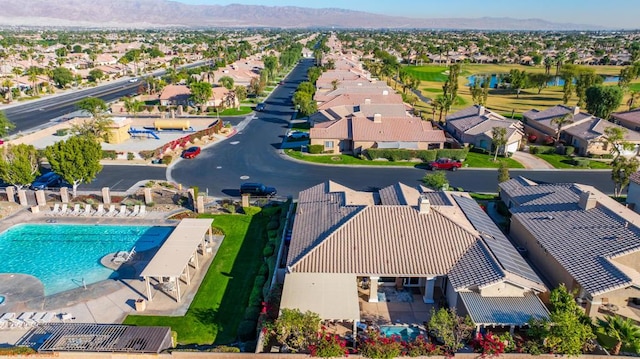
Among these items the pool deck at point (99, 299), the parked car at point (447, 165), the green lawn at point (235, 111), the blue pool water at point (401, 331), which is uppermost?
the green lawn at point (235, 111)

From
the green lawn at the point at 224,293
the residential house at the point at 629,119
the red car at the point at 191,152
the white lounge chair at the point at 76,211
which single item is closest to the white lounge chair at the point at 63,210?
the white lounge chair at the point at 76,211

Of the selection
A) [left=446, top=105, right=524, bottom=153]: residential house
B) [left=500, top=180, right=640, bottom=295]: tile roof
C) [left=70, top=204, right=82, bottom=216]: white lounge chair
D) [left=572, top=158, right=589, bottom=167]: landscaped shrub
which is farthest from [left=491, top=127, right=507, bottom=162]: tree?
[left=70, top=204, right=82, bottom=216]: white lounge chair

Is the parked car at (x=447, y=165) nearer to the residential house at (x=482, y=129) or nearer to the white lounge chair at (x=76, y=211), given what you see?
the residential house at (x=482, y=129)

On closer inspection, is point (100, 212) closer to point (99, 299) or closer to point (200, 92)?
point (99, 299)

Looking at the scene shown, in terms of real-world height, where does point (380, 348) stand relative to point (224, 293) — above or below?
above

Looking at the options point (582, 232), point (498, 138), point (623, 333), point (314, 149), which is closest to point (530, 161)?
point (498, 138)

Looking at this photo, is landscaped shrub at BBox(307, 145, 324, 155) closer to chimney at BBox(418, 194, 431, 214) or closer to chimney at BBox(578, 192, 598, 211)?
chimney at BBox(418, 194, 431, 214)
